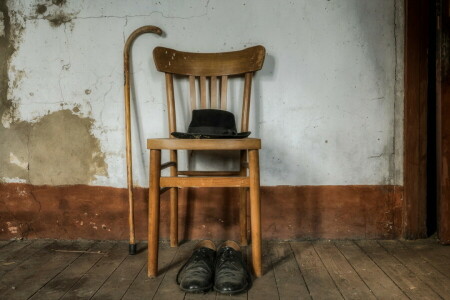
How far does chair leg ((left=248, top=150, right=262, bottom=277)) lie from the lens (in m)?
1.62

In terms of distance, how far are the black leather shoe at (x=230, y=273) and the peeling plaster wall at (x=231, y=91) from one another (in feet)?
1.87

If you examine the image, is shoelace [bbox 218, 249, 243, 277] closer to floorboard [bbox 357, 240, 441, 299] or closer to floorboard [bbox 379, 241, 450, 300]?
floorboard [bbox 357, 240, 441, 299]

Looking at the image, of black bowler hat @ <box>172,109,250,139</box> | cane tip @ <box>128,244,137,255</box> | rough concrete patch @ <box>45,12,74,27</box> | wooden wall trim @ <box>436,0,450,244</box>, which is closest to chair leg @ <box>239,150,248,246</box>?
black bowler hat @ <box>172,109,250,139</box>

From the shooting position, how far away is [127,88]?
6.63ft

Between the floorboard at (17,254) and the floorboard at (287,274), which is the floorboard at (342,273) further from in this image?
the floorboard at (17,254)

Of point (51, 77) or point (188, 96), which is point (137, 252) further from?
point (51, 77)

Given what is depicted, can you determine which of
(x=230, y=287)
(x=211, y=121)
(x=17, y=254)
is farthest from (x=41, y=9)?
(x=230, y=287)

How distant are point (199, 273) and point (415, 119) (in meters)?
1.40

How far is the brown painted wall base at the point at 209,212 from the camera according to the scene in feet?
7.04

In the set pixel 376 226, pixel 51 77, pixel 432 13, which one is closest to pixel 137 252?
pixel 51 77

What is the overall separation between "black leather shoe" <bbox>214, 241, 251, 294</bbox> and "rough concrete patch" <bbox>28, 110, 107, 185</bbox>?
2.93 feet

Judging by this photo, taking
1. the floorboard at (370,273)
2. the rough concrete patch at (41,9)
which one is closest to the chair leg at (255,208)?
the floorboard at (370,273)

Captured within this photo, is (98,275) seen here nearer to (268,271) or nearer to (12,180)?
(268,271)

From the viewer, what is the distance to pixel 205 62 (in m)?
2.03
